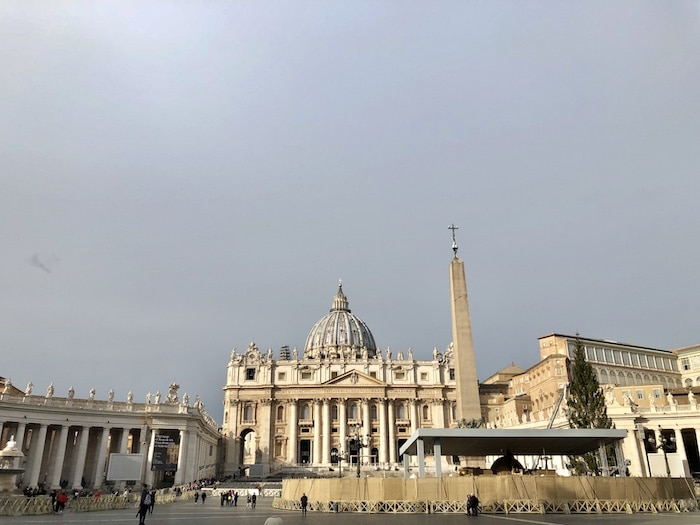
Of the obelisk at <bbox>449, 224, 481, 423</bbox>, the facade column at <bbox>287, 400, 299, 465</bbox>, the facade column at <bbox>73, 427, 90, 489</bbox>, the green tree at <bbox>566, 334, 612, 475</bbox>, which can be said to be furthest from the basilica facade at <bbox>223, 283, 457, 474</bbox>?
the obelisk at <bbox>449, 224, 481, 423</bbox>

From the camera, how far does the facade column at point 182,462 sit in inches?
2090

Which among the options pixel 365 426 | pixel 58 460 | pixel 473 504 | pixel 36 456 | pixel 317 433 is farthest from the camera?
pixel 317 433

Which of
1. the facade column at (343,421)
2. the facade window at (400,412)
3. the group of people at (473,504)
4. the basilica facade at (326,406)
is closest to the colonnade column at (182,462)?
the basilica facade at (326,406)

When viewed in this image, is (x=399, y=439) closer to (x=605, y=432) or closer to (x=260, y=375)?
(x=260, y=375)

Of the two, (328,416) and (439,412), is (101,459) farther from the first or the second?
(439,412)

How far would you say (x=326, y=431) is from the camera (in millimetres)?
83250

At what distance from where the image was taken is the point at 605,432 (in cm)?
2508

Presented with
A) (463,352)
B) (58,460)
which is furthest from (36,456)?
(463,352)

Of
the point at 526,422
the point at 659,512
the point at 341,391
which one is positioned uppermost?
the point at 341,391

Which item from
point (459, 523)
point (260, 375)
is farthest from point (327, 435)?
point (459, 523)

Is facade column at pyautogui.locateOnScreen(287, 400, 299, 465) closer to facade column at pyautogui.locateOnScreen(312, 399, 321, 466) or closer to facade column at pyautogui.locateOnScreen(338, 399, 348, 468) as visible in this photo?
facade column at pyautogui.locateOnScreen(312, 399, 321, 466)

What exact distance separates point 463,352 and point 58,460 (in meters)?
38.9

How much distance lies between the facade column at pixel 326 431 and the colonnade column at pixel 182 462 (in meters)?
31.5

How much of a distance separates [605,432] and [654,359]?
60998 millimetres
